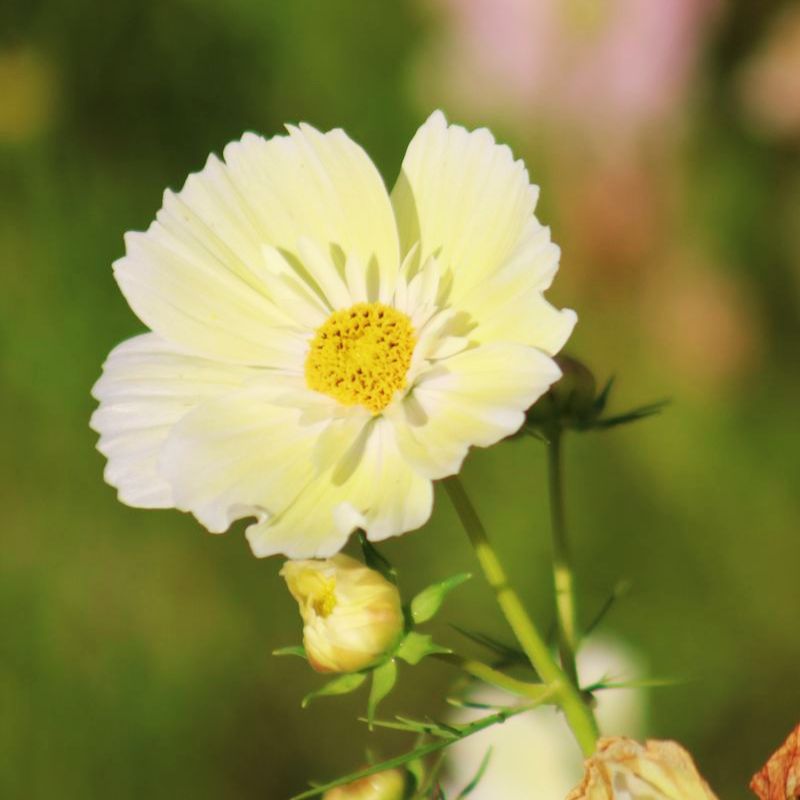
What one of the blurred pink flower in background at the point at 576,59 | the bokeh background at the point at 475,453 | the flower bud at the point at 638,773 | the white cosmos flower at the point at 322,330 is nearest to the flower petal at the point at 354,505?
the white cosmos flower at the point at 322,330

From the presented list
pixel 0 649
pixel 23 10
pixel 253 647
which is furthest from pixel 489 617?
pixel 23 10

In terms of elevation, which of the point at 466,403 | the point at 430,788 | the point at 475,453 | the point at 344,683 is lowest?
the point at 475,453

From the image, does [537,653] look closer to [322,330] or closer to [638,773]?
[638,773]

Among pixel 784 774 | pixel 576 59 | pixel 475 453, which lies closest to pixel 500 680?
pixel 784 774

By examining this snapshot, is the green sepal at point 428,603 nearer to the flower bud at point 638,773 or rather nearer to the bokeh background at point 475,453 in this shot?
the flower bud at point 638,773

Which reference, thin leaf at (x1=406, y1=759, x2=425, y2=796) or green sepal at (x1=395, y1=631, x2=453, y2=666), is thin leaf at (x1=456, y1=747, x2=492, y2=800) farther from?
green sepal at (x1=395, y1=631, x2=453, y2=666)
